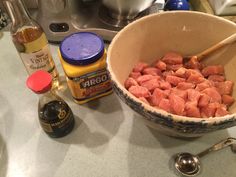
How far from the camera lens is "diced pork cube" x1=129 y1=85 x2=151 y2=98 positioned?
16.8 inches

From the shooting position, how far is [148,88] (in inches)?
17.9

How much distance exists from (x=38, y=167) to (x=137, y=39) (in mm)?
304

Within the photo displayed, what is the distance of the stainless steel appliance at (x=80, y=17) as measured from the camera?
58cm

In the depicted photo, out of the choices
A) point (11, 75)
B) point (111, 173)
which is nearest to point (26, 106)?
point (11, 75)

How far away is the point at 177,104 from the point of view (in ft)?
1.33

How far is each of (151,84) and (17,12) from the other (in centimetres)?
29

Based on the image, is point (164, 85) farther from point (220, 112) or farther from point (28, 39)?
point (28, 39)

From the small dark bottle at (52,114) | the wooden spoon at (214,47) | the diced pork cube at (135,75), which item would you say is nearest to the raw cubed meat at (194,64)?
the wooden spoon at (214,47)

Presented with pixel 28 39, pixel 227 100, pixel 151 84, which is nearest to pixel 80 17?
pixel 28 39

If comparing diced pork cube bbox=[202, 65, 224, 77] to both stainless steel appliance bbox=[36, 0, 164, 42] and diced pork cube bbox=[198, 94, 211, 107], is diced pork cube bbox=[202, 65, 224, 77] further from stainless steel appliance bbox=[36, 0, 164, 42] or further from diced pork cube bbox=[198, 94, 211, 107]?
stainless steel appliance bbox=[36, 0, 164, 42]

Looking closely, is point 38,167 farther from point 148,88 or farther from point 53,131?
point 148,88

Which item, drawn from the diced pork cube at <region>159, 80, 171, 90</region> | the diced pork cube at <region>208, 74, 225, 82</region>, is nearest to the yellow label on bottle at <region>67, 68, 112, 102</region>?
the diced pork cube at <region>159, 80, 171, 90</region>

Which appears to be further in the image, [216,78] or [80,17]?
[80,17]

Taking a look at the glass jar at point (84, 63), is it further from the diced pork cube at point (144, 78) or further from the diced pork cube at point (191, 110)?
the diced pork cube at point (191, 110)
